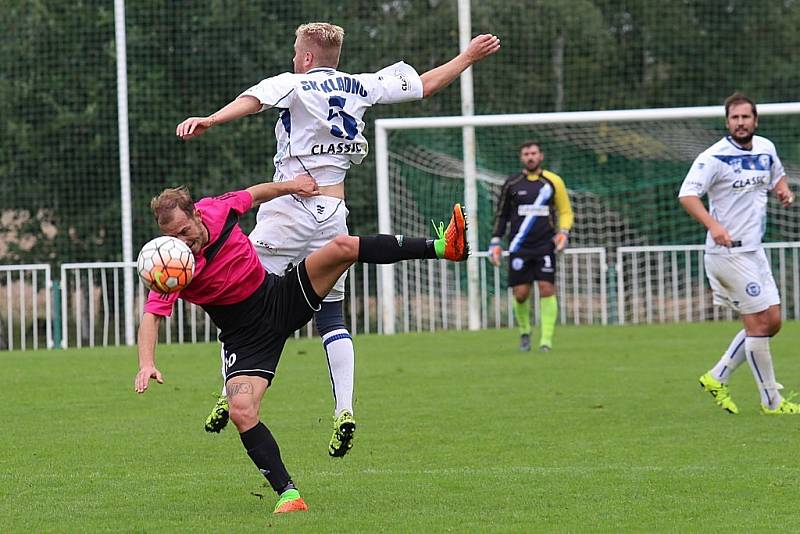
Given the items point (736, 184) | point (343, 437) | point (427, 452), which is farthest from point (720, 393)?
point (343, 437)

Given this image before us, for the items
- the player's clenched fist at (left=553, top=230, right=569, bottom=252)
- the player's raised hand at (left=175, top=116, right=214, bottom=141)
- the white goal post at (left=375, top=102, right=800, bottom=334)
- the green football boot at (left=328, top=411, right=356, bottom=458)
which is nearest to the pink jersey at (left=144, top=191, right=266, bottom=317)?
the player's raised hand at (left=175, top=116, right=214, bottom=141)

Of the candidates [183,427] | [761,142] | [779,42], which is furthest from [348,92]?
[779,42]

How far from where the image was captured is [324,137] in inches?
307

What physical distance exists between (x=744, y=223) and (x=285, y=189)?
3.89m

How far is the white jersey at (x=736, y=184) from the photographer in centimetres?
972

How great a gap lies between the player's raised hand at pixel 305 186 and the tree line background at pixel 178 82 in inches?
564

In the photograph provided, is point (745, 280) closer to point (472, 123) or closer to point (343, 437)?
point (343, 437)

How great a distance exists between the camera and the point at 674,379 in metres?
→ 12.2

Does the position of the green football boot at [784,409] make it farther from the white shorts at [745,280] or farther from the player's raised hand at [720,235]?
the player's raised hand at [720,235]

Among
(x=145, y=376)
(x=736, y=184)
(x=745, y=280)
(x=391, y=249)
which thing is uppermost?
(x=736, y=184)

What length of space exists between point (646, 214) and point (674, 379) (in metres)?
9.86

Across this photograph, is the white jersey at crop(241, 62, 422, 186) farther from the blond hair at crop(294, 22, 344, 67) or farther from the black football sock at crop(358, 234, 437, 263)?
the black football sock at crop(358, 234, 437, 263)

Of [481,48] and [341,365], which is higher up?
[481,48]

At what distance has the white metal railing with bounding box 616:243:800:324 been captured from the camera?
67.9ft
